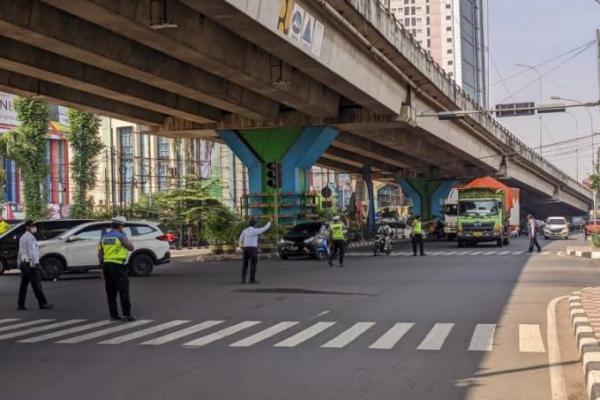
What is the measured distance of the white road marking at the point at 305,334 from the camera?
1030 centimetres

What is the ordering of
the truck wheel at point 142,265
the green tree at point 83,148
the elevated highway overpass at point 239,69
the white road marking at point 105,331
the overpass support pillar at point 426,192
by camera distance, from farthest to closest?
the overpass support pillar at point 426,192
the green tree at point 83,148
the truck wheel at point 142,265
the elevated highway overpass at point 239,69
the white road marking at point 105,331

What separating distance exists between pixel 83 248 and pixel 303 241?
1005 centimetres

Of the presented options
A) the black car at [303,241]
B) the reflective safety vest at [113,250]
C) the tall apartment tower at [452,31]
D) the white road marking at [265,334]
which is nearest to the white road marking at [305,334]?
the white road marking at [265,334]

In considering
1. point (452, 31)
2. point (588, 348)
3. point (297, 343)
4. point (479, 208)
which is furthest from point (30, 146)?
point (452, 31)

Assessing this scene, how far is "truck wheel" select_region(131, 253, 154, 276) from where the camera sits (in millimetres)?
23531

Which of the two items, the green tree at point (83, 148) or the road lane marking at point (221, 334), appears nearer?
the road lane marking at point (221, 334)

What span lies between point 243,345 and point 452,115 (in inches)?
935

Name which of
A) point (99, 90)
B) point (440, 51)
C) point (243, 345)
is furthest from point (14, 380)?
point (440, 51)

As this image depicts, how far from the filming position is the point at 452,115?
32.2m

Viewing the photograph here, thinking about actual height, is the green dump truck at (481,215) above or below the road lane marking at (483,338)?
above

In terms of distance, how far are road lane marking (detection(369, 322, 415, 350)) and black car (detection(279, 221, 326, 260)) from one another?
18309 mm

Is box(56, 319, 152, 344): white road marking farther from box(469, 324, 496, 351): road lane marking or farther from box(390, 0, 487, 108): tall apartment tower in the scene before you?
box(390, 0, 487, 108): tall apartment tower

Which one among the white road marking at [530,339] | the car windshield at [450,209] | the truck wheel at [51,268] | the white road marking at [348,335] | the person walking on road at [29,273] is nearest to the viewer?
the white road marking at [530,339]

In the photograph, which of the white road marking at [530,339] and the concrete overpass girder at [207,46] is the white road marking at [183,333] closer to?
the white road marking at [530,339]
